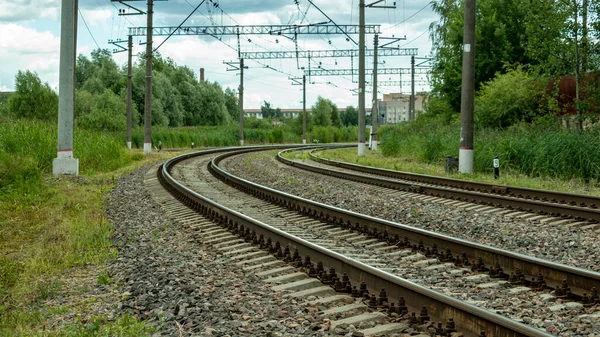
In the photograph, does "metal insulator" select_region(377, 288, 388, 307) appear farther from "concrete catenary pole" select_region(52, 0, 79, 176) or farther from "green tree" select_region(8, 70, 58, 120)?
"green tree" select_region(8, 70, 58, 120)

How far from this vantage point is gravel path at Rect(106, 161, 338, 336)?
5.29 m

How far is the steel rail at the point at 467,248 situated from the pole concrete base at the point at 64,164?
8.45m

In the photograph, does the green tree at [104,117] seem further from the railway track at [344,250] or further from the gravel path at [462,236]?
the railway track at [344,250]

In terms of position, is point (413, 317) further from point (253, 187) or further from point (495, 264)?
point (253, 187)

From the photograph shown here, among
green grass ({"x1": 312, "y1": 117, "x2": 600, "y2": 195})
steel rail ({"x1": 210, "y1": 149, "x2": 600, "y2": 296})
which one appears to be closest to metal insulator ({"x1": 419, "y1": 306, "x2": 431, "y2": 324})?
→ steel rail ({"x1": 210, "y1": 149, "x2": 600, "y2": 296})

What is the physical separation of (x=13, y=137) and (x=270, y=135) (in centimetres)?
5059

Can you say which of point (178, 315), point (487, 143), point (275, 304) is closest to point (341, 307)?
point (275, 304)

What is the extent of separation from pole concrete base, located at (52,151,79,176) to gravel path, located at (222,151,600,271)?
19.8ft

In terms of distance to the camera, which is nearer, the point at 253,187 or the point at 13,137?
the point at 253,187

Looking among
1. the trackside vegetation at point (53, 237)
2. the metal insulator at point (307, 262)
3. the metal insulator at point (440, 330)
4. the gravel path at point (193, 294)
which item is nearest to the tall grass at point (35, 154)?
the trackside vegetation at point (53, 237)

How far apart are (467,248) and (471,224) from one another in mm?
2727

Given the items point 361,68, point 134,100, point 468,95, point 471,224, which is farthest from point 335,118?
point 471,224

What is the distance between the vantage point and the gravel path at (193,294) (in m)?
5.29

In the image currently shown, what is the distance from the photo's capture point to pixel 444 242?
26.3ft
